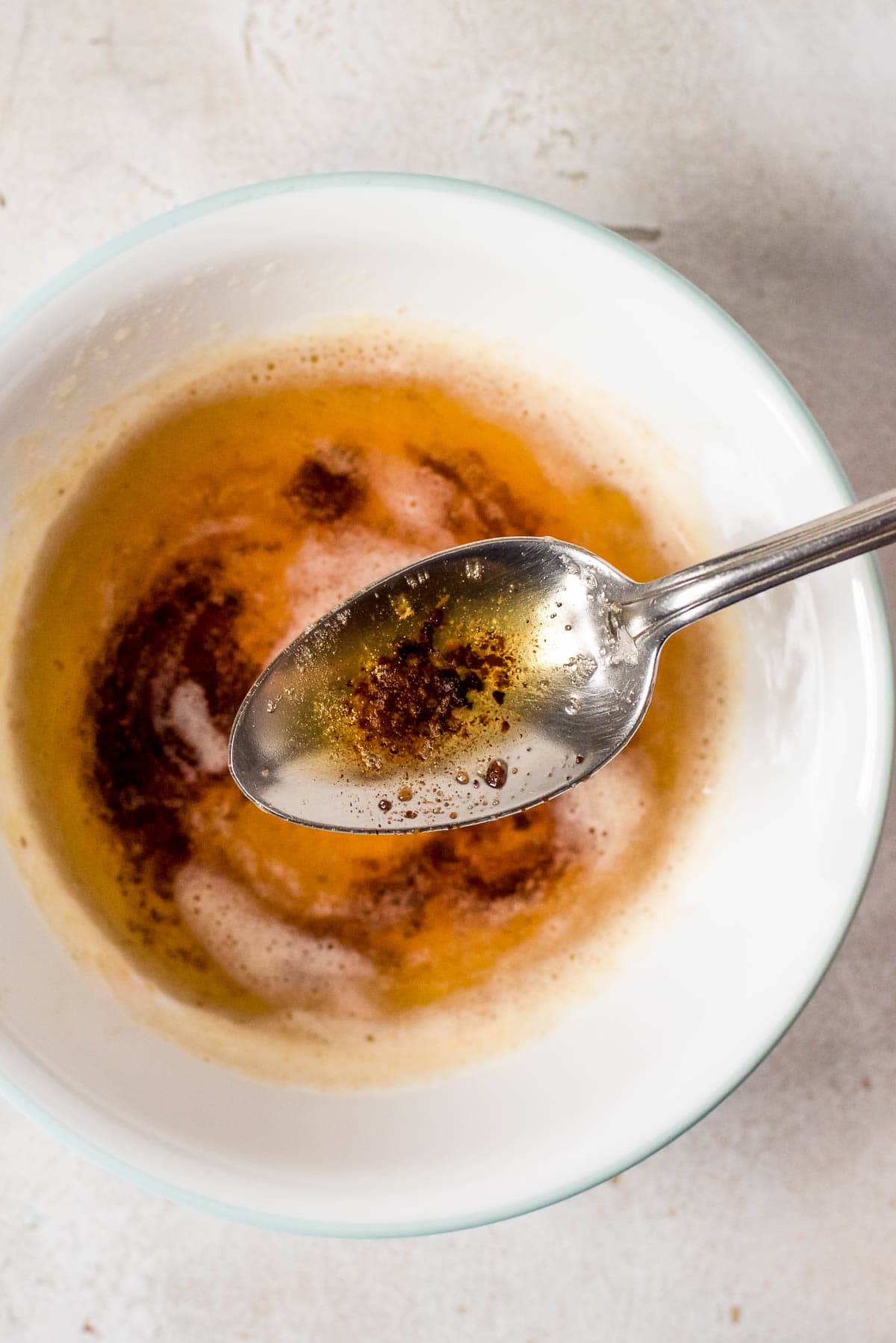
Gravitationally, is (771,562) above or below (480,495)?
below

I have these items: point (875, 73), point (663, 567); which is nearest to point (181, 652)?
point (663, 567)

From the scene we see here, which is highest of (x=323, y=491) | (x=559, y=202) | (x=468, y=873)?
(x=559, y=202)

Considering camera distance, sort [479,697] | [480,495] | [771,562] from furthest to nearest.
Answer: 1. [480,495]
2. [479,697]
3. [771,562]

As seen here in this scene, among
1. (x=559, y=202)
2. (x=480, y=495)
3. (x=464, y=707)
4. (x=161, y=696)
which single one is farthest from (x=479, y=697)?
(x=559, y=202)

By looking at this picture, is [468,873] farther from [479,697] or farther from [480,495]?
[480,495]

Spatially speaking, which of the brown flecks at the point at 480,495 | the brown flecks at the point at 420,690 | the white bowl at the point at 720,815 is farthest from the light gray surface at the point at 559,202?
the brown flecks at the point at 420,690

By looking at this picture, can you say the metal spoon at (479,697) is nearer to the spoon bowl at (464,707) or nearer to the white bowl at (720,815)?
the spoon bowl at (464,707)

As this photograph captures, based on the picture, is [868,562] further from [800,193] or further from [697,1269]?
[697,1269]

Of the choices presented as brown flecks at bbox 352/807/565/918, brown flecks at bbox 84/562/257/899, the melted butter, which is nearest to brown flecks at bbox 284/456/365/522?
the melted butter
